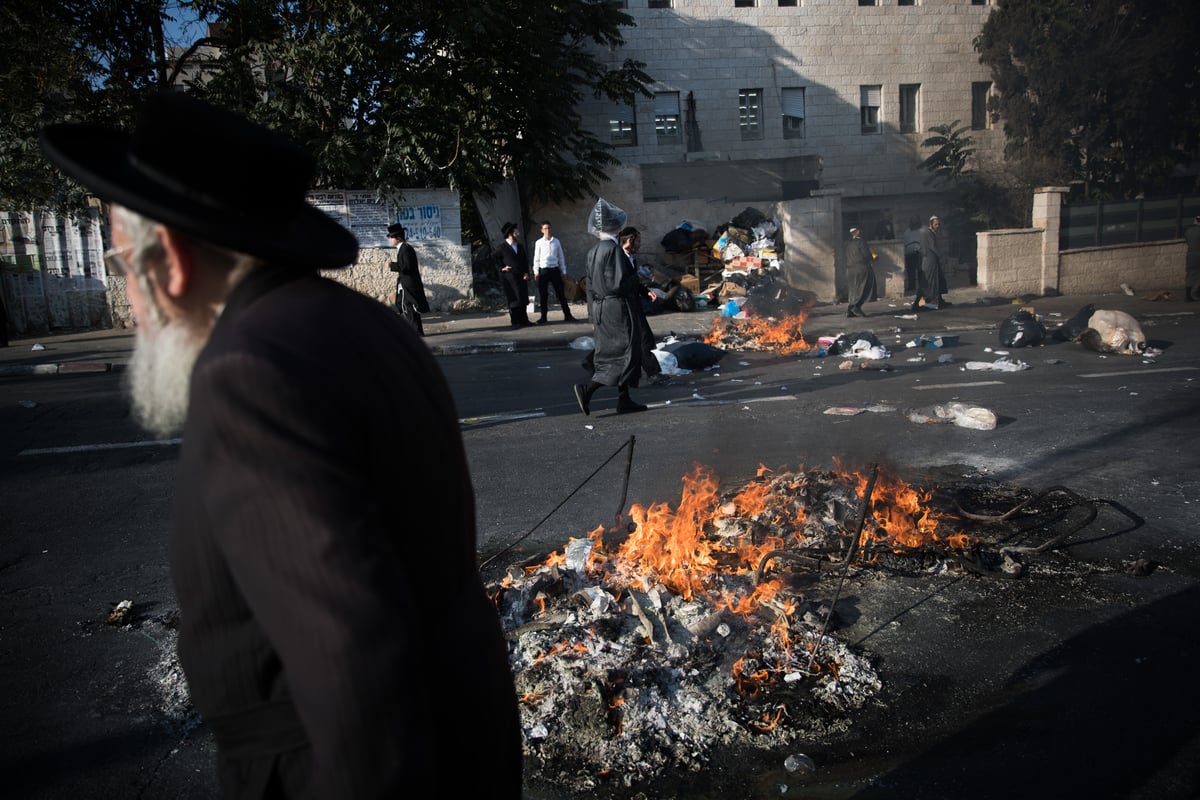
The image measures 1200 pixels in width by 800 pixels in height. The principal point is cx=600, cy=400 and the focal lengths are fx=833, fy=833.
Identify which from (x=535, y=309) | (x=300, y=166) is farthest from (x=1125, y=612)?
(x=535, y=309)

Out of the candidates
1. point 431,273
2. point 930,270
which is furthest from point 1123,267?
point 431,273

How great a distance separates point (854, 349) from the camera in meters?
11.6

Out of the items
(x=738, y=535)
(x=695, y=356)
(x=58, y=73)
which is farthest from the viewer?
(x=58, y=73)

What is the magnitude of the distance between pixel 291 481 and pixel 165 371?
1.50 ft

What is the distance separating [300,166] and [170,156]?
0.59 feet

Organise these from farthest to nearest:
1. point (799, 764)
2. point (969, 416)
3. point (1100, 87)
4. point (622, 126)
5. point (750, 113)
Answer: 1. point (750, 113)
2. point (622, 126)
3. point (1100, 87)
4. point (969, 416)
5. point (799, 764)

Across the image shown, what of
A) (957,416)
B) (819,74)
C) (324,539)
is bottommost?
(957,416)

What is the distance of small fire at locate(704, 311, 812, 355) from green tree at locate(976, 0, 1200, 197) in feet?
57.0

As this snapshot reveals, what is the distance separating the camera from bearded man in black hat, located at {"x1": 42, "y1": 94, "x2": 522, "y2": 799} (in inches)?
42.5

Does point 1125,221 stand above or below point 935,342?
above

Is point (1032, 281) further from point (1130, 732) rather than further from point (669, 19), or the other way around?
point (1130, 732)

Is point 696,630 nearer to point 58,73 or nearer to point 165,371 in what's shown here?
point 165,371

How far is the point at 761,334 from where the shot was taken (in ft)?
43.2

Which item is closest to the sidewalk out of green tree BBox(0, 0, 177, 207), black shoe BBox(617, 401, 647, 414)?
green tree BBox(0, 0, 177, 207)
